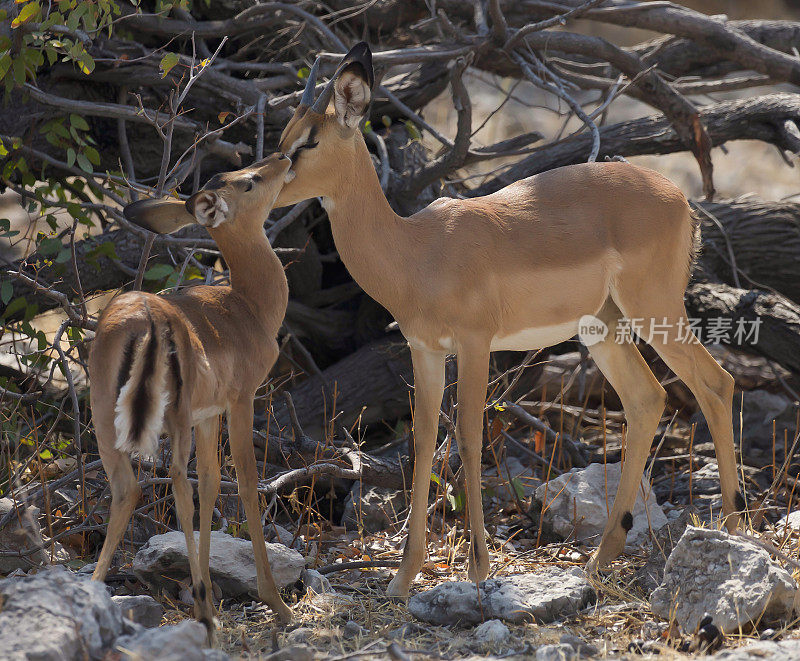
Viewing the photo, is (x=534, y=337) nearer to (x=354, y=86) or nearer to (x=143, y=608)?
(x=354, y=86)

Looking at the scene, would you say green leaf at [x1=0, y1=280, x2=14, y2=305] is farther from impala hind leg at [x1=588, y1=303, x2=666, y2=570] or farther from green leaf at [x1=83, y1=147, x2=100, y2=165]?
impala hind leg at [x1=588, y1=303, x2=666, y2=570]

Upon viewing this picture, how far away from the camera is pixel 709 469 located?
6547mm

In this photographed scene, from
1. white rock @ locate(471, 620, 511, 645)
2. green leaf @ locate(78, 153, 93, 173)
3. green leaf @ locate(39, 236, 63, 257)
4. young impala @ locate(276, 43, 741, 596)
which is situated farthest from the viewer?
green leaf @ locate(78, 153, 93, 173)

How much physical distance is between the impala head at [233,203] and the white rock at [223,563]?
1.49 metres

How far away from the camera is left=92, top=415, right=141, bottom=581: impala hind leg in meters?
3.53

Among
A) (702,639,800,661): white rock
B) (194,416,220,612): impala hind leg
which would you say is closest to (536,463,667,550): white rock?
(702,639,800,661): white rock

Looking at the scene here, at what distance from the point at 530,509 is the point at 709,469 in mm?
1510

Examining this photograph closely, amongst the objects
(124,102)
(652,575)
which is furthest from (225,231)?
(124,102)

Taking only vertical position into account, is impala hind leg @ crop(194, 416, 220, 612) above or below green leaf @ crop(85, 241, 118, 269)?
below

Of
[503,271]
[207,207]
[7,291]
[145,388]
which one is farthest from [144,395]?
[7,291]

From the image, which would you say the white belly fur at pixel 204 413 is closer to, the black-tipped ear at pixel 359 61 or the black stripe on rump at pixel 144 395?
the black stripe on rump at pixel 144 395

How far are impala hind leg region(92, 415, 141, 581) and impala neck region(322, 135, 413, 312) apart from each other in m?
1.42

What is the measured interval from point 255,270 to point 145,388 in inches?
43.0

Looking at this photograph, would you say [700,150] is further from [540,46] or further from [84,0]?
[84,0]
